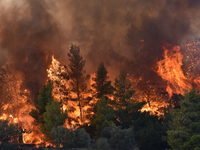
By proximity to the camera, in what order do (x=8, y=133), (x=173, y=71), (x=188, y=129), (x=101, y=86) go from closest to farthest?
(x=188, y=129), (x=8, y=133), (x=101, y=86), (x=173, y=71)

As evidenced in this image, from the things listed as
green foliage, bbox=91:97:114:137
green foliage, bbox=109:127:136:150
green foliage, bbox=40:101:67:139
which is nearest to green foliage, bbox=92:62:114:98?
green foliage, bbox=91:97:114:137

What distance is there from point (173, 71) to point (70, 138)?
31297 mm

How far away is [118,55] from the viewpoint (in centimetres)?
4781

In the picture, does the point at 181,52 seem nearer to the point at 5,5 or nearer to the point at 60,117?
the point at 60,117

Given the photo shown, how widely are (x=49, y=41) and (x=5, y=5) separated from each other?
58.1 ft

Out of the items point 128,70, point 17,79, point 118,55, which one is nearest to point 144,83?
point 128,70

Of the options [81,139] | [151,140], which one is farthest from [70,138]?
[151,140]

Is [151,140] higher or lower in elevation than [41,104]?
lower

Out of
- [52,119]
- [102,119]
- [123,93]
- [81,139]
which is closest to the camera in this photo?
[81,139]

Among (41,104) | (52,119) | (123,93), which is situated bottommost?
(52,119)

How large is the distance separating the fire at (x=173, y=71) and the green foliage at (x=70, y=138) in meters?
27.7

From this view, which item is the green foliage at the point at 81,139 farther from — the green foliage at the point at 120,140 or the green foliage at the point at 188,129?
the green foliage at the point at 188,129

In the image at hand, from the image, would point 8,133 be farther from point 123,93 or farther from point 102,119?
point 123,93

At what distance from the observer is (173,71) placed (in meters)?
43.2
